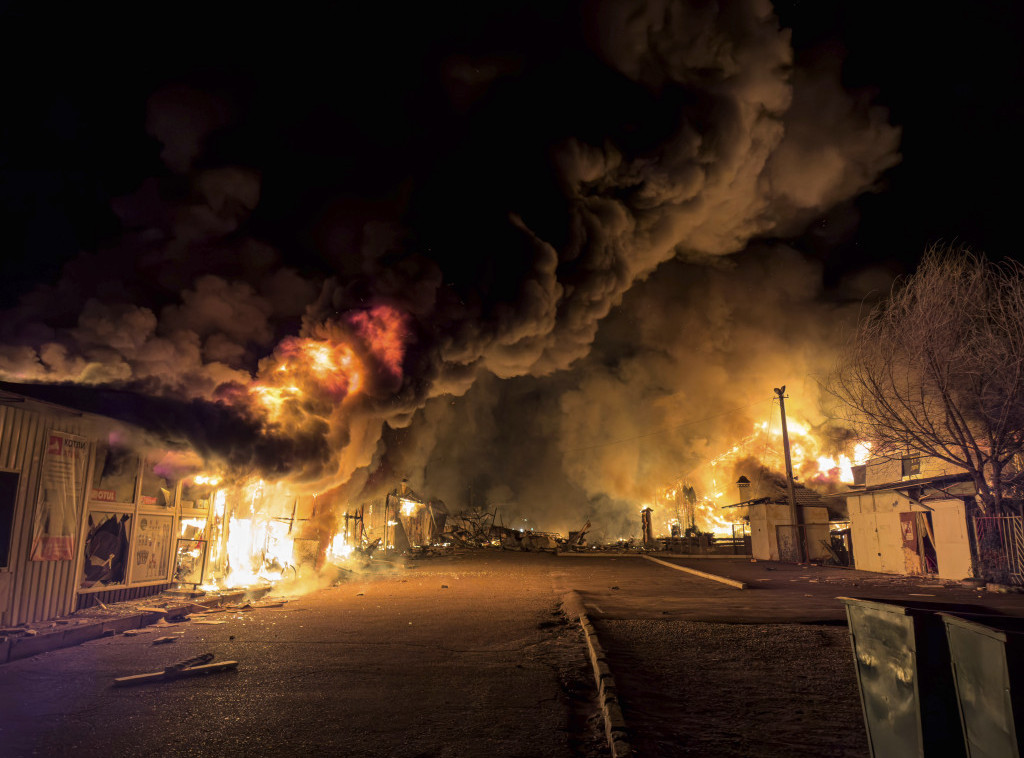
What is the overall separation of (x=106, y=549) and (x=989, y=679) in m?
14.2

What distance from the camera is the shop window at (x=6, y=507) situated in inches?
372

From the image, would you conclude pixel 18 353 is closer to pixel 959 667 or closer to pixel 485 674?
pixel 485 674

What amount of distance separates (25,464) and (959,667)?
12421 mm

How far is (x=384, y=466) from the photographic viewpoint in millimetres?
26844

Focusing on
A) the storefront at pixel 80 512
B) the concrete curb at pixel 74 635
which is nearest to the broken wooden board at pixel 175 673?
the concrete curb at pixel 74 635

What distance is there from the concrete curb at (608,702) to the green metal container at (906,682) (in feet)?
5.84

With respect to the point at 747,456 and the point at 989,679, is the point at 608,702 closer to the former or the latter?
the point at 989,679

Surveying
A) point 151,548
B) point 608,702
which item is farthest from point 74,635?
point 608,702

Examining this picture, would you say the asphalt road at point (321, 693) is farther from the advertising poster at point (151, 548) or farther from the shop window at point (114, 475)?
the shop window at point (114, 475)

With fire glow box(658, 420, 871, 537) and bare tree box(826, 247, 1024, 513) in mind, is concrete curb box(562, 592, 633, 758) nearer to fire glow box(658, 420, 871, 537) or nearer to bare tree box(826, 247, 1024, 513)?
bare tree box(826, 247, 1024, 513)

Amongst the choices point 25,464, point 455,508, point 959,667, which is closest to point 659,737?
point 959,667

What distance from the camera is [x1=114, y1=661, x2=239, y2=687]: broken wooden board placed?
685 cm

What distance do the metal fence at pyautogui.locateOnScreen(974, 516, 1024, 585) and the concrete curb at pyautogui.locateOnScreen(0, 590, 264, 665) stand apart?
899 inches

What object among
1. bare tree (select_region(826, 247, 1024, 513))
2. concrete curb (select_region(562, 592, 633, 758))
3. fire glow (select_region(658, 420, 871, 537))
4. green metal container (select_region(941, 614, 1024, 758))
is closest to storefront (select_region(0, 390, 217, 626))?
concrete curb (select_region(562, 592, 633, 758))
